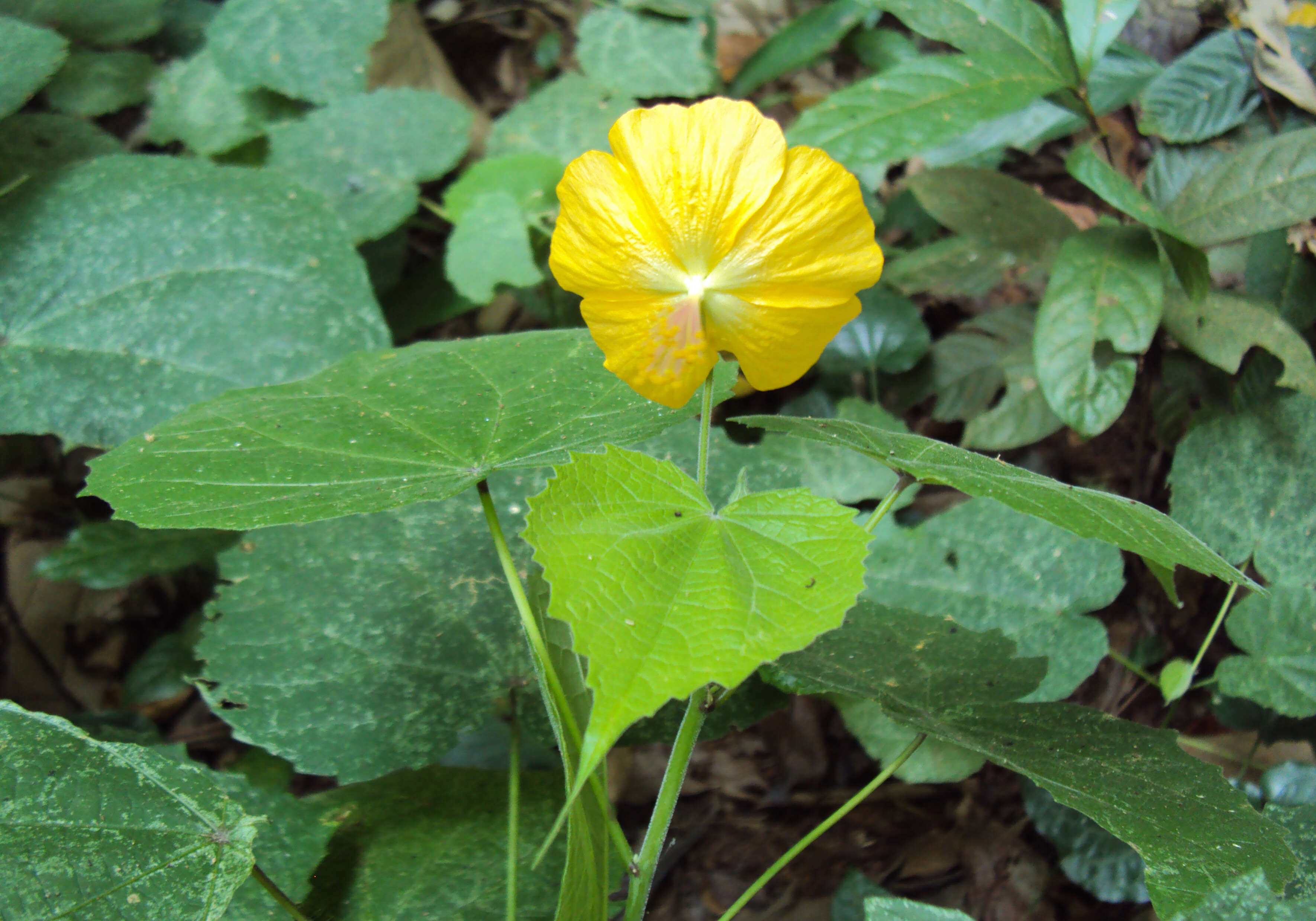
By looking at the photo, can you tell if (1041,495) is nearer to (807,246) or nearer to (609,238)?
(807,246)

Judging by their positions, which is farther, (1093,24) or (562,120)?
(562,120)

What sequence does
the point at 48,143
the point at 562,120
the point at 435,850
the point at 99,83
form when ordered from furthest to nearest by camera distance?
the point at 562,120 < the point at 99,83 < the point at 48,143 < the point at 435,850

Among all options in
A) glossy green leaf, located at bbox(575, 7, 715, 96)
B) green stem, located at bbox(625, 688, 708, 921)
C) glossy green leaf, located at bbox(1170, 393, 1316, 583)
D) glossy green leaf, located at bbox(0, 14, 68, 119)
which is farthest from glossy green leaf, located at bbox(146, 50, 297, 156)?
glossy green leaf, located at bbox(1170, 393, 1316, 583)

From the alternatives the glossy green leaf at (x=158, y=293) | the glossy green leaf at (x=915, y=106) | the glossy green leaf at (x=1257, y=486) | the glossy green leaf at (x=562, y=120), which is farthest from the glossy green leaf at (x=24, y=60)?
the glossy green leaf at (x=1257, y=486)

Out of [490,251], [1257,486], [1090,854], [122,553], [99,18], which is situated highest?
[99,18]

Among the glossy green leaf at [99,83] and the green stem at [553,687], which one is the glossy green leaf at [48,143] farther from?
the green stem at [553,687]

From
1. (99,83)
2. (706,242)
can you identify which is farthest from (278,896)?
(99,83)

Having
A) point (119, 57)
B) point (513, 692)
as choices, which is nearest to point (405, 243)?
point (119, 57)
